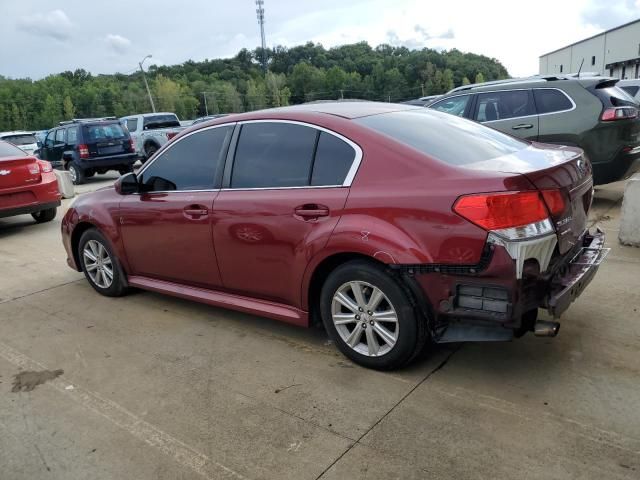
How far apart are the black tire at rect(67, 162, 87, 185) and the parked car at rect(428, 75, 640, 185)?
36.5ft

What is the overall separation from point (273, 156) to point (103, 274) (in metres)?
2.40

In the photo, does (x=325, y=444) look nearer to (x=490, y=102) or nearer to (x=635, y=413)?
(x=635, y=413)

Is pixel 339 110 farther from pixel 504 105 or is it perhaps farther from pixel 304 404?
pixel 504 105

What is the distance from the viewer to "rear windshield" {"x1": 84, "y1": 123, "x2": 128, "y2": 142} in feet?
47.2

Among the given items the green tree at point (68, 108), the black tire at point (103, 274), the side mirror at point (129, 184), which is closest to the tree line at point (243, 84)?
the green tree at point (68, 108)

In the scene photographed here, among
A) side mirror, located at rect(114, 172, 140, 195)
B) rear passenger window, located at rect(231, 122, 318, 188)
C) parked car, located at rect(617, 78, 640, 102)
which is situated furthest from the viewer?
parked car, located at rect(617, 78, 640, 102)

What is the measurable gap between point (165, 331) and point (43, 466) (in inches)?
64.1

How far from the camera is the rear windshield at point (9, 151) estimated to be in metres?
8.27

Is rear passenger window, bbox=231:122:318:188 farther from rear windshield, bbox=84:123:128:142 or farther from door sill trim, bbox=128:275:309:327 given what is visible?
rear windshield, bbox=84:123:128:142

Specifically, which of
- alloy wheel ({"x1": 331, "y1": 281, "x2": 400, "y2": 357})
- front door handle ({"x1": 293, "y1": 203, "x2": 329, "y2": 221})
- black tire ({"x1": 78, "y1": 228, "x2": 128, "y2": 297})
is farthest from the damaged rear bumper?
black tire ({"x1": 78, "y1": 228, "x2": 128, "y2": 297})

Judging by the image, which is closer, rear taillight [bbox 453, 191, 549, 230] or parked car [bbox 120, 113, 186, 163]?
rear taillight [bbox 453, 191, 549, 230]

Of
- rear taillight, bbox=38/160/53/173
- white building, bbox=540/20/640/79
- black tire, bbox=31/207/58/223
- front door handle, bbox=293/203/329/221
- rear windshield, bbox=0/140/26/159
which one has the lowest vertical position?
black tire, bbox=31/207/58/223

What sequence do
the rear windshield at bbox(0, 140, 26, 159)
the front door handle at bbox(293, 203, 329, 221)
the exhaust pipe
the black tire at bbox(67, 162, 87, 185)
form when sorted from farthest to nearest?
the black tire at bbox(67, 162, 87, 185) → the rear windshield at bbox(0, 140, 26, 159) → the front door handle at bbox(293, 203, 329, 221) → the exhaust pipe

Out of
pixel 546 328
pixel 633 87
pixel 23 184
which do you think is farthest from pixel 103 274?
pixel 633 87
